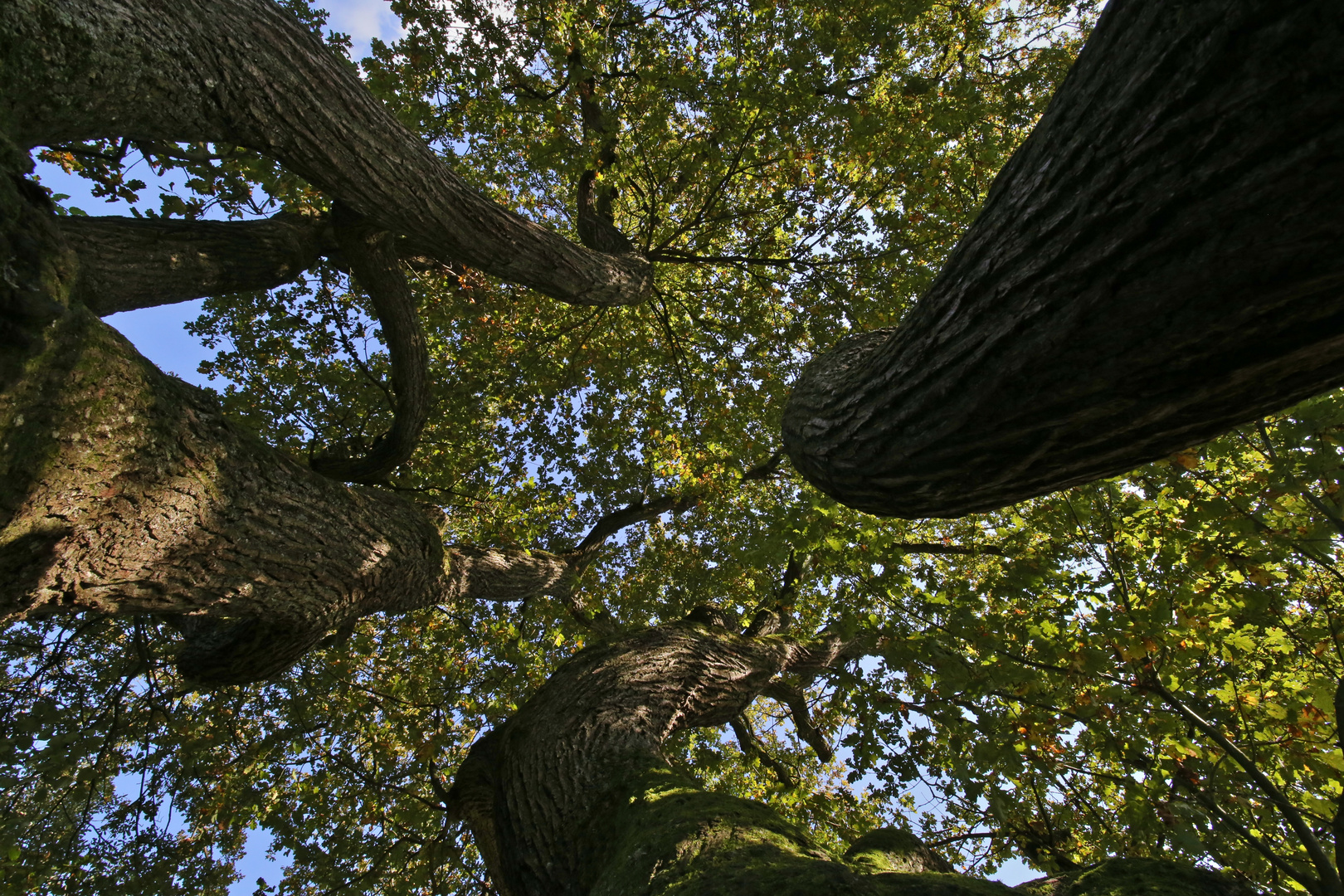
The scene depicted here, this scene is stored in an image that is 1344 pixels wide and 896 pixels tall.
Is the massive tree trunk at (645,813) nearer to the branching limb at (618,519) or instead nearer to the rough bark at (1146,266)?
the rough bark at (1146,266)

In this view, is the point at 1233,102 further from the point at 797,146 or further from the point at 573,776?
the point at 797,146

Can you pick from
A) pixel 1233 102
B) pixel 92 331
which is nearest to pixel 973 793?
pixel 1233 102

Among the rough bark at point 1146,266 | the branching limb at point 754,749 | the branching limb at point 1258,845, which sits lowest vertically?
the branching limb at point 1258,845

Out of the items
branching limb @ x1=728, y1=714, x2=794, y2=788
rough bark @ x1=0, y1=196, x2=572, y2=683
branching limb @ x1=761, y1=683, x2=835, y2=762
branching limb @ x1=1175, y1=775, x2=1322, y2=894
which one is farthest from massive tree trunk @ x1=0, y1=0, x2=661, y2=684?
branching limb @ x1=728, y1=714, x2=794, y2=788

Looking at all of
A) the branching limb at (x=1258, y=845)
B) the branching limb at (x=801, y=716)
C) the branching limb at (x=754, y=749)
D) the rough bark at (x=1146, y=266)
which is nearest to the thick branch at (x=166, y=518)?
the rough bark at (x=1146, y=266)

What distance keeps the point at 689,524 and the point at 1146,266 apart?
27.2 feet

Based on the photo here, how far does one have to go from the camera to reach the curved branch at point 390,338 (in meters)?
4.82

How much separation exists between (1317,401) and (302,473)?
18.2ft

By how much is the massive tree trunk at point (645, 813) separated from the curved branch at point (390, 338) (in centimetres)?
290

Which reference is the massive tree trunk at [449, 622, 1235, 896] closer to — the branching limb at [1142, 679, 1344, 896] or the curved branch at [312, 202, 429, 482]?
the branching limb at [1142, 679, 1344, 896]

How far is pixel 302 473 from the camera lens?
3.32m

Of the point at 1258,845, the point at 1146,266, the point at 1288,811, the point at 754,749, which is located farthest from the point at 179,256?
the point at 754,749

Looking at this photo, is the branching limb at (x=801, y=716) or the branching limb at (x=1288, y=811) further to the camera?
the branching limb at (x=801, y=716)

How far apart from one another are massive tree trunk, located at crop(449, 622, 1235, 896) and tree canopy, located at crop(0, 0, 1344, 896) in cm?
41
